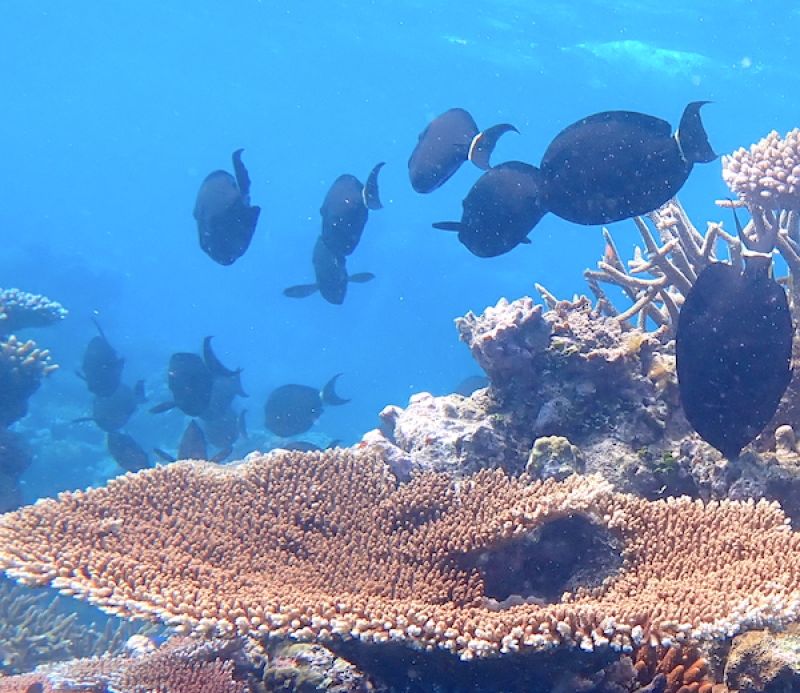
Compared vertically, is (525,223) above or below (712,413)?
above

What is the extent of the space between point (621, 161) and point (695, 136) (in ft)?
1.37

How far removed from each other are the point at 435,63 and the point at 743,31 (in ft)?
65.0

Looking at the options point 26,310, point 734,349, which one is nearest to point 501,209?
point 734,349

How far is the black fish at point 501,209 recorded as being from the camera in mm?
4641

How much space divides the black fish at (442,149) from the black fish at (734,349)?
8.92ft

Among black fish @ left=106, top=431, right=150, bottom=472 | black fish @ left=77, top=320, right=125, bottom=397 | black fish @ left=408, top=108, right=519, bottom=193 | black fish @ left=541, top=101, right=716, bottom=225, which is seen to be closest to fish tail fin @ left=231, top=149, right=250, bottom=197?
black fish @ left=408, top=108, right=519, bottom=193

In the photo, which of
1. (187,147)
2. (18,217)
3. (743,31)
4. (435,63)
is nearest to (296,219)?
(187,147)

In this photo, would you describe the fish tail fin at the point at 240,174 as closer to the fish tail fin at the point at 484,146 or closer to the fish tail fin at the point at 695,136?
the fish tail fin at the point at 484,146

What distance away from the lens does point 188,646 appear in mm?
3602

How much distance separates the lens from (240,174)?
5.74 metres

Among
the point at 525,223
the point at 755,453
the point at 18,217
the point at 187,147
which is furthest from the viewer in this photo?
the point at 187,147

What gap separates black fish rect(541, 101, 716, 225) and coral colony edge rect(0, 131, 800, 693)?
29.5 inches

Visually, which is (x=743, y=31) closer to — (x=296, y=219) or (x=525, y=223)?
(x=525, y=223)

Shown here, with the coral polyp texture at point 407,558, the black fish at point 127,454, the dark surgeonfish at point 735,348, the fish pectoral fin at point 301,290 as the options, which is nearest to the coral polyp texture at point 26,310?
the black fish at point 127,454
